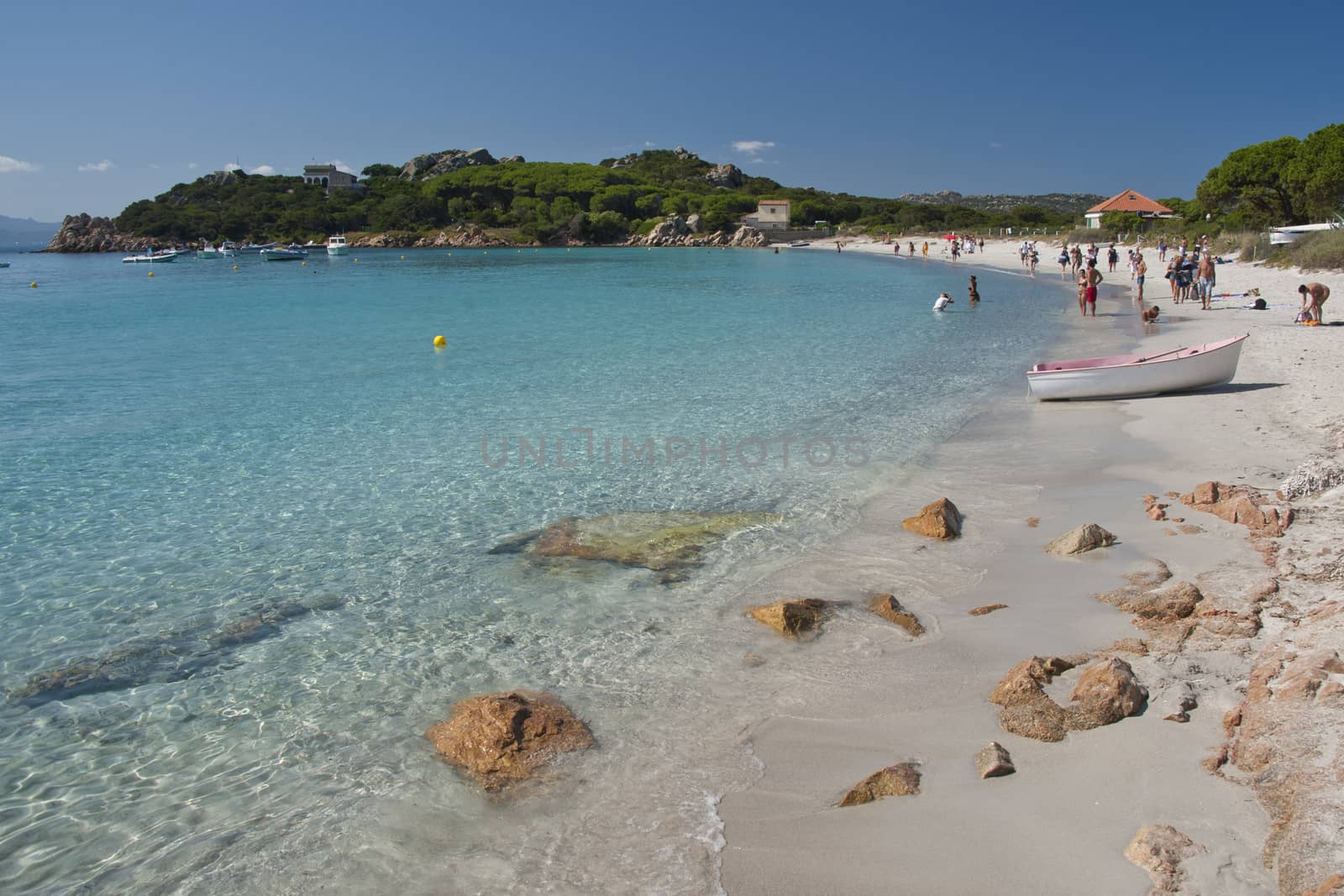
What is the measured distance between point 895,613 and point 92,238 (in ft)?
511

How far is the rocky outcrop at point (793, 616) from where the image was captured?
6371mm

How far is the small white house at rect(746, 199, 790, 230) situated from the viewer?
127m

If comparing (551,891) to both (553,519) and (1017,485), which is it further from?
(1017,485)

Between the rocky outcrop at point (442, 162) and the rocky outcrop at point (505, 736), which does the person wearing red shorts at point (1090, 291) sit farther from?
the rocky outcrop at point (442, 162)

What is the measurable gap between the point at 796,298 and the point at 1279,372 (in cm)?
2606

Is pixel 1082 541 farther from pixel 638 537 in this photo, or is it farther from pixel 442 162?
pixel 442 162

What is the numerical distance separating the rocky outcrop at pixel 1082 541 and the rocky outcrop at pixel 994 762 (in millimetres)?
3390

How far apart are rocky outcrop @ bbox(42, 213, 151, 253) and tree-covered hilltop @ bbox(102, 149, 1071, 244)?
215 cm

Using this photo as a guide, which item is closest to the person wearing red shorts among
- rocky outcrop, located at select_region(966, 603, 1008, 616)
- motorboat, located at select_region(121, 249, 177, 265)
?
rocky outcrop, located at select_region(966, 603, 1008, 616)

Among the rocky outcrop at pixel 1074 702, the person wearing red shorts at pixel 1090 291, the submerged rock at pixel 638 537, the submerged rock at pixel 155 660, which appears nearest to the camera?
the rocky outcrop at pixel 1074 702

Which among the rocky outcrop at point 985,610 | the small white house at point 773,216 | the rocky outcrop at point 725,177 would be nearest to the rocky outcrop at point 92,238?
the small white house at point 773,216

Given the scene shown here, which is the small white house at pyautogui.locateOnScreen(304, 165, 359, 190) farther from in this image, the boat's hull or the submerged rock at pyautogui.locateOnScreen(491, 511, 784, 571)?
the submerged rock at pyautogui.locateOnScreen(491, 511, 784, 571)

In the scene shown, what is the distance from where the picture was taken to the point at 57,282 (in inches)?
2378

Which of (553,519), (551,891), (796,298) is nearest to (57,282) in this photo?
(796,298)
